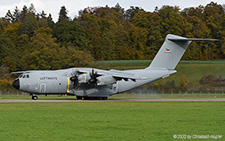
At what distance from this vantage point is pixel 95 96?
49.0 metres

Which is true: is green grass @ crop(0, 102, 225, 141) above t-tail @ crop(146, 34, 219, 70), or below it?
below

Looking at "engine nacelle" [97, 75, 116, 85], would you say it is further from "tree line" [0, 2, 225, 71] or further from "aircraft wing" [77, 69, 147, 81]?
"tree line" [0, 2, 225, 71]

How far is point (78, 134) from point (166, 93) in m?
49.4

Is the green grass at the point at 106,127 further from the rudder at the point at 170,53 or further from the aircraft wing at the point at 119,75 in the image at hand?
the rudder at the point at 170,53

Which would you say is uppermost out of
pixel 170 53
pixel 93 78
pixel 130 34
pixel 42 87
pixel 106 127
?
pixel 130 34

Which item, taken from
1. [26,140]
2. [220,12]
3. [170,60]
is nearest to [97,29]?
[220,12]

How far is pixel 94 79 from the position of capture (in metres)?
46.8

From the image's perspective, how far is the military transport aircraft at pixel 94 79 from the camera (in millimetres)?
46062

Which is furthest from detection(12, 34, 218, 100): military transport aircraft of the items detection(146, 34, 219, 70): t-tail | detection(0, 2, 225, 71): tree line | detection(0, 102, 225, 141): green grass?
detection(0, 2, 225, 71): tree line

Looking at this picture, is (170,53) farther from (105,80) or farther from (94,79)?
(94,79)

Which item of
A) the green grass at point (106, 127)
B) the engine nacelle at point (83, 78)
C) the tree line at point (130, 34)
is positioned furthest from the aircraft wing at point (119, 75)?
the tree line at point (130, 34)

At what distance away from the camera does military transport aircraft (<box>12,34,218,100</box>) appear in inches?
1813

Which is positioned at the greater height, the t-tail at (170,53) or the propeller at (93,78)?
the t-tail at (170,53)

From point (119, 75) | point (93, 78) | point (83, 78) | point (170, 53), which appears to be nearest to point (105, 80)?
point (93, 78)
